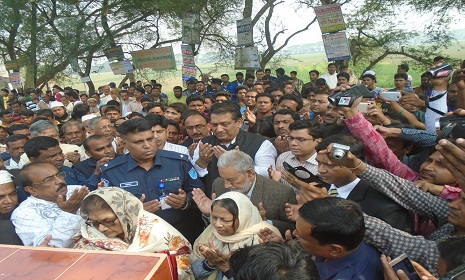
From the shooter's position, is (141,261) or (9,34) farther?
(9,34)

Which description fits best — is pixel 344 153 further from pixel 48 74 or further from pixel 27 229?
pixel 48 74

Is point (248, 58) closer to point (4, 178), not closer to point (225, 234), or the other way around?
point (4, 178)

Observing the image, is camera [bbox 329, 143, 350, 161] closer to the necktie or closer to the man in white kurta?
the necktie

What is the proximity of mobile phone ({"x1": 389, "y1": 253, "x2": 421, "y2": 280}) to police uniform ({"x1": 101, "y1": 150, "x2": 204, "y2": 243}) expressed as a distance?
66.7 inches

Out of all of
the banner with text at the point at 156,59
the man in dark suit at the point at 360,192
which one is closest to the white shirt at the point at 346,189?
the man in dark suit at the point at 360,192

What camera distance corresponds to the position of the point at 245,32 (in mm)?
9336

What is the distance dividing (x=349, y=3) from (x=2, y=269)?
11754 mm

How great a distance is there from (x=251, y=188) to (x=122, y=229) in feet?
3.22

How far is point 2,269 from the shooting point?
1.36 metres

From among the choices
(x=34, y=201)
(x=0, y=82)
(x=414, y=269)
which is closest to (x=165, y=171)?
(x=34, y=201)

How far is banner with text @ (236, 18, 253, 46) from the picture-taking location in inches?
366

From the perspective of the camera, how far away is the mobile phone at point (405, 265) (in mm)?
1563

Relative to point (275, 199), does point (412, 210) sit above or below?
above

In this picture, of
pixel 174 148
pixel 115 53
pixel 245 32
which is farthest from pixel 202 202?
pixel 115 53
